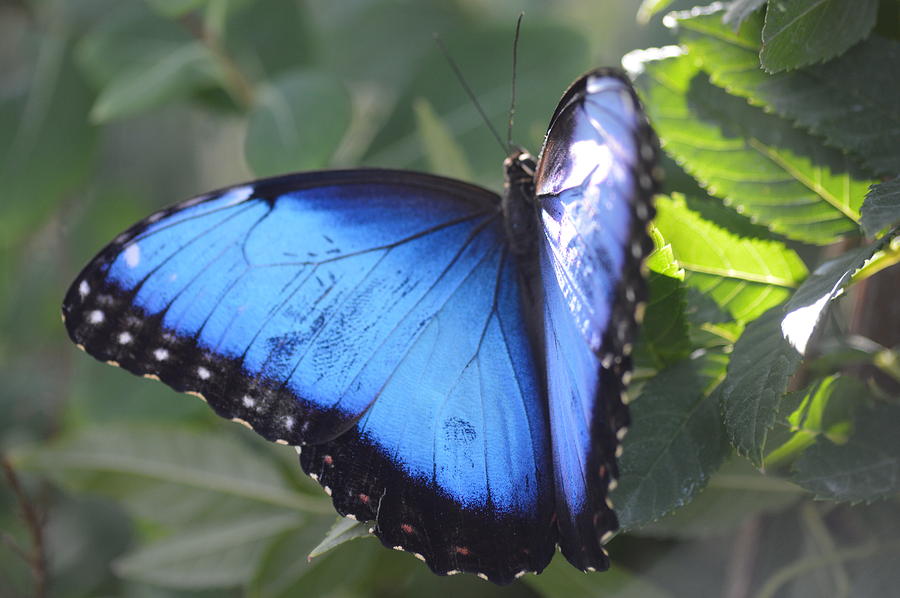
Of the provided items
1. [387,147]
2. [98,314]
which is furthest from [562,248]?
[387,147]

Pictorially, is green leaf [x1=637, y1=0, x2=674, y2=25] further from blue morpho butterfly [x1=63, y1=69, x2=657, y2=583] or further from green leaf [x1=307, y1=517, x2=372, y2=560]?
green leaf [x1=307, y1=517, x2=372, y2=560]

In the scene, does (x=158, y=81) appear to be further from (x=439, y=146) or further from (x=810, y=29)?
(x=810, y=29)

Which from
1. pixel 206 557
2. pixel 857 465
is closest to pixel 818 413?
pixel 857 465

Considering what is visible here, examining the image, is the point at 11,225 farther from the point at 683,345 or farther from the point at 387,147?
the point at 683,345

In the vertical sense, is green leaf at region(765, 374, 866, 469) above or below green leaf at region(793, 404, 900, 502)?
above

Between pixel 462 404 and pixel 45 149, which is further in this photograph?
pixel 45 149

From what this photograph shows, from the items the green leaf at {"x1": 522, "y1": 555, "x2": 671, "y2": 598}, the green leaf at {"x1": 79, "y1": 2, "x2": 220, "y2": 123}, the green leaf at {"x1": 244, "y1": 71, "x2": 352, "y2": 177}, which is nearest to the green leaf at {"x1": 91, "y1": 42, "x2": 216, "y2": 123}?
the green leaf at {"x1": 79, "y1": 2, "x2": 220, "y2": 123}
